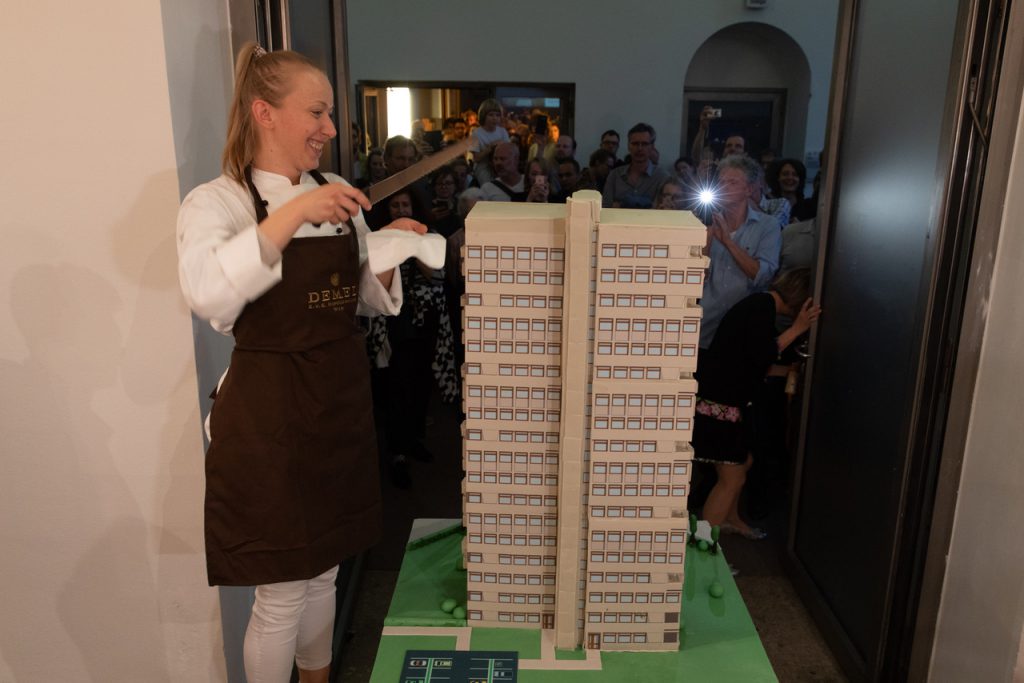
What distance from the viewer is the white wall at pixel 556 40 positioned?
6449 millimetres

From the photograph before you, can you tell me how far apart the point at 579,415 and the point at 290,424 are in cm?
54

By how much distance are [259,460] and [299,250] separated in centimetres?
40

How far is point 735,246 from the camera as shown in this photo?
10.4ft

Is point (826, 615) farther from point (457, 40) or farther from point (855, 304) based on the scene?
point (457, 40)

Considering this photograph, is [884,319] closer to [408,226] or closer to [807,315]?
[807,315]

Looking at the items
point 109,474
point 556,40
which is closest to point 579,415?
point 109,474

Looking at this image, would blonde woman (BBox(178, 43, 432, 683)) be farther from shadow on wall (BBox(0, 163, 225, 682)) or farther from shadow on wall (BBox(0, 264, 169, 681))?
shadow on wall (BBox(0, 264, 169, 681))

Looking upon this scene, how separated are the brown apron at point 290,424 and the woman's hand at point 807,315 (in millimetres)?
1690

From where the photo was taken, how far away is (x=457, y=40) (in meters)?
6.49

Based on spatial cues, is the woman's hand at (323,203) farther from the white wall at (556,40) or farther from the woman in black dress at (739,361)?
the white wall at (556,40)

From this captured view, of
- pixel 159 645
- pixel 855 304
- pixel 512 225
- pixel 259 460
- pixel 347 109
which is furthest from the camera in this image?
pixel 347 109

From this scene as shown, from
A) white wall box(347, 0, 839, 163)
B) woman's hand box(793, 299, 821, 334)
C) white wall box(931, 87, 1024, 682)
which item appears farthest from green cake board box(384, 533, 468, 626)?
white wall box(347, 0, 839, 163)

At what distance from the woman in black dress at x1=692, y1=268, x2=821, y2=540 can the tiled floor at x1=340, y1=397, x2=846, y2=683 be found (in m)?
0.38

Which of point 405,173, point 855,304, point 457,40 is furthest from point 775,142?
point 405,173
